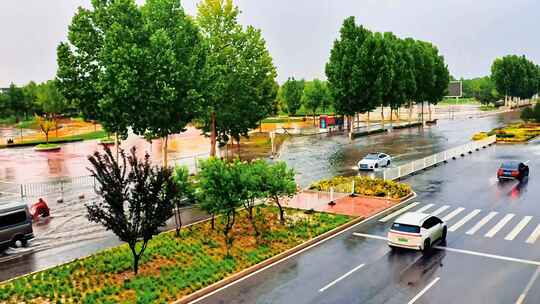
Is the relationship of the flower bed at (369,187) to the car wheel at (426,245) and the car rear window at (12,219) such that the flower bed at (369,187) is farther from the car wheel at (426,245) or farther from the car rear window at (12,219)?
the car rear window at (12,219)

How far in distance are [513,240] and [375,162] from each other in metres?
21.5

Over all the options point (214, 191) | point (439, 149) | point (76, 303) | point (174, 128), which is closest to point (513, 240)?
point (214, 191)

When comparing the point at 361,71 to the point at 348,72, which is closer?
the point at 361,71

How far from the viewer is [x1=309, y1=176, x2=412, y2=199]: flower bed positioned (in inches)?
1255

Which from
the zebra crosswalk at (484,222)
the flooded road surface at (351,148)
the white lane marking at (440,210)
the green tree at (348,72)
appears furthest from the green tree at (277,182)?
the green tree at (348,72)

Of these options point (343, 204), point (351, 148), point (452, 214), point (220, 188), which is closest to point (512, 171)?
point (452, 214)

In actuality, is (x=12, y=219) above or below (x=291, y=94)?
below

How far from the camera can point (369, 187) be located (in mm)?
33062

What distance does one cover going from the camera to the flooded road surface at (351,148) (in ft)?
145

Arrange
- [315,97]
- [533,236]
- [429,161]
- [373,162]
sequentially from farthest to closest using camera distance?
[315,97]
[429,161]
[373,162]
[533,236]

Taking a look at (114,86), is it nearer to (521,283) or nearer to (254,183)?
(254,183)

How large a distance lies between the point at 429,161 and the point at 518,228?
65.5 ft

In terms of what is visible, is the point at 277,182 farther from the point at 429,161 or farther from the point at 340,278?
the point at 429,161

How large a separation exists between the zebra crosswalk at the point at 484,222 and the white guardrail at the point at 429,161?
732 cm
